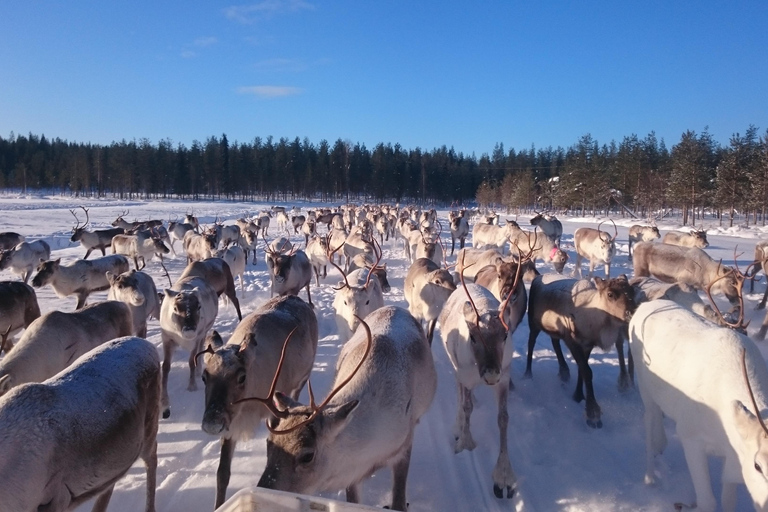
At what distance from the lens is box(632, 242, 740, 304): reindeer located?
36.3ft

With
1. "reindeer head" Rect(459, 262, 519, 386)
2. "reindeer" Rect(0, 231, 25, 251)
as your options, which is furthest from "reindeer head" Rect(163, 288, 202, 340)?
"reindeer" Rect(0, 231, 25, 251)

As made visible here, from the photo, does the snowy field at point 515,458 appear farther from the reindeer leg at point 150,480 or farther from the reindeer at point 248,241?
the reindeer at point 248,241

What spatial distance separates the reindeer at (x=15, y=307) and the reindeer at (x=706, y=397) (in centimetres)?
918

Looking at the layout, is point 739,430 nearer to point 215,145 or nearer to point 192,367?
point 192,367

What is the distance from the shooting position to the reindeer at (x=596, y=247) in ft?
52.6

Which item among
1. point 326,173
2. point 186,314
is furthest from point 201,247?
point 326,173

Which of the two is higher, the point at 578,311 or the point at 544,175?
the point at 544,175

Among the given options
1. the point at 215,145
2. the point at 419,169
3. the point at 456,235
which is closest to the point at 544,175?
the point at 419,169

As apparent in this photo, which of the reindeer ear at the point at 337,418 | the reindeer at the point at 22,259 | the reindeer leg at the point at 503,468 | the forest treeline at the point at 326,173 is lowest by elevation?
the reindeer leg at the point at 503,468

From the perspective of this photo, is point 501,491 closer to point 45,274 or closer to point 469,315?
point 469,315

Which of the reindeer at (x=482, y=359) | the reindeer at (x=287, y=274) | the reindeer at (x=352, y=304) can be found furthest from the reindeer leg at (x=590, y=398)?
the reindeer at (x=287, y=274)

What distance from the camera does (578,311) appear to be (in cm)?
654

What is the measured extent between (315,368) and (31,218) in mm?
42423

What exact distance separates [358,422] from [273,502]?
3.08ft
